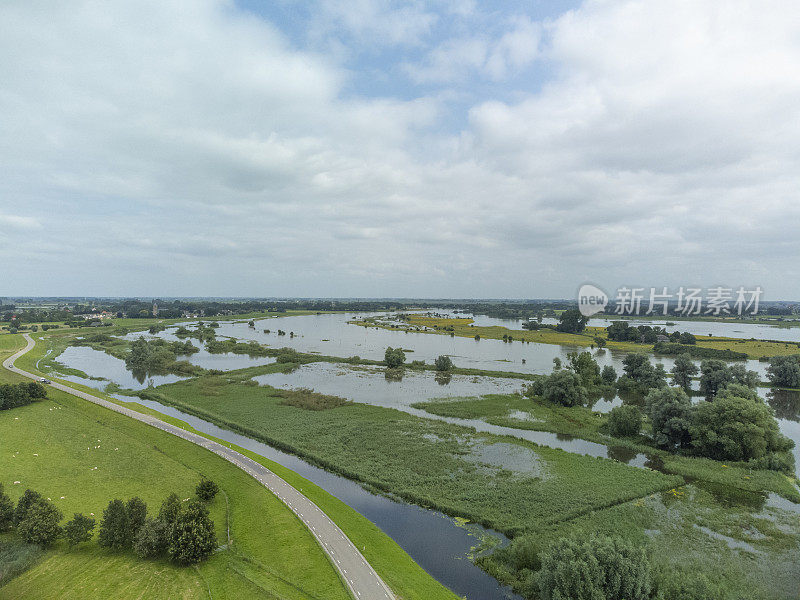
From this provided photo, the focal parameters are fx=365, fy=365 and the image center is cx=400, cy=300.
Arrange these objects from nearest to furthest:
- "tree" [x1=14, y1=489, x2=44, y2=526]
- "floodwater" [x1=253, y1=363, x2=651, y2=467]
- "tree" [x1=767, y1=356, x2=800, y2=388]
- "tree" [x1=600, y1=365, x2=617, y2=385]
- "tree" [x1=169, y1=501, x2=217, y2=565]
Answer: "tree" [x1=169, y1=501, x2=217, y2=565]
"tree" [x1=14, y1=489, x2=44, y2=526]
"floodwater" [x1=253, y1=363, x2=651, y2=467]
"tree" [x1=767, y1=356, x2=800, y2=388]
"tree" [x1=600, y1=365, x2=617, y2=385]

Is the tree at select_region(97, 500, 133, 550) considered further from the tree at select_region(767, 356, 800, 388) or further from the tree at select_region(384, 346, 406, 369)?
the tree at select_region(767, 356, 800, 388)

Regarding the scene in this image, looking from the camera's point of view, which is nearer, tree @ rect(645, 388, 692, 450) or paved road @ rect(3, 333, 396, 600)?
paved road @ rect(3, 333, 396, 600)

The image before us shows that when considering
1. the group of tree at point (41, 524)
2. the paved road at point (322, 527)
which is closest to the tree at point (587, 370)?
the paved road at point (322, 527)

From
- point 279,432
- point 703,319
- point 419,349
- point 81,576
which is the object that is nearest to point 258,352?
point 419,349

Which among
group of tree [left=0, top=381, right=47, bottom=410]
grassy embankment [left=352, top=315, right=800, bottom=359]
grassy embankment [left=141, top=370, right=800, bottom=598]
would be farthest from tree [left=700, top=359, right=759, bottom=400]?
group of tree [left=0, top=381, right=47, bottom=410]

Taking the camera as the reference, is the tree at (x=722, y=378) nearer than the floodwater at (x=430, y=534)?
No

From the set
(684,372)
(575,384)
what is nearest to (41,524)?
(575,384)

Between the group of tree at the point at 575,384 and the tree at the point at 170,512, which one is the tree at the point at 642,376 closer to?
the group of tree at the point at 575,384

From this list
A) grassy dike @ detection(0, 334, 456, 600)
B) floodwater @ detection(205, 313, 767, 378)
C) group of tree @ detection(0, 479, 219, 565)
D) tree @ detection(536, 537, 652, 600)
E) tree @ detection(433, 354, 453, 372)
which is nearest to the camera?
tree @ detection(536, 537, 652, 600)
